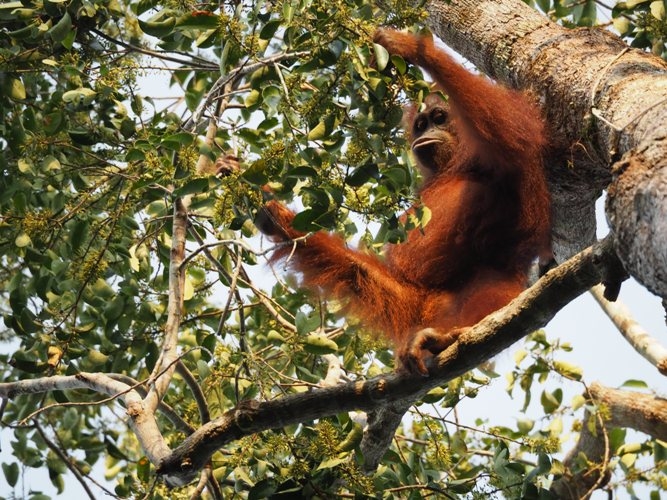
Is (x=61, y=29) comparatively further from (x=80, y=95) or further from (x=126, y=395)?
(x=126, y=395)

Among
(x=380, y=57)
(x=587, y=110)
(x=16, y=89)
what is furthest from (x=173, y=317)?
(x=587, y=110)

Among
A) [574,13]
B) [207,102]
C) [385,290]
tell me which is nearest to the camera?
[207,102]

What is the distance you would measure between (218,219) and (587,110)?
1.53 metres

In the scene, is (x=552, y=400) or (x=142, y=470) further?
(x=552, y=400)

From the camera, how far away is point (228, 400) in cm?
541

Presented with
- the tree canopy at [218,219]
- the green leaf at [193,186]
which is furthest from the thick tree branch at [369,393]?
the green leaf at [193,186]

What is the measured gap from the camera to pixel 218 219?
3.41 m

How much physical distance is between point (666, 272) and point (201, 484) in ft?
7.51

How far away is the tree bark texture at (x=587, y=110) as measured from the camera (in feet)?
6.79

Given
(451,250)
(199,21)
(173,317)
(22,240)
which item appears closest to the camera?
(199,21)

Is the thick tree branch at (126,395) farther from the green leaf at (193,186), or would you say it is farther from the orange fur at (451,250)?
the orange fur at (451,250)

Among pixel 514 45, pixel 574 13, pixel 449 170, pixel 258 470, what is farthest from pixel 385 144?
pixel 574 13

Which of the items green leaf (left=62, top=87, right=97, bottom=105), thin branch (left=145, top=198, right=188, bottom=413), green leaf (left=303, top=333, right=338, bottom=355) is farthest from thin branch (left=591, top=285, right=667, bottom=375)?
green leaf (left=62, top=87, right=97, bottom=105)

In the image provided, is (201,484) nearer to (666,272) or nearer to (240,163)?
(240,163)
